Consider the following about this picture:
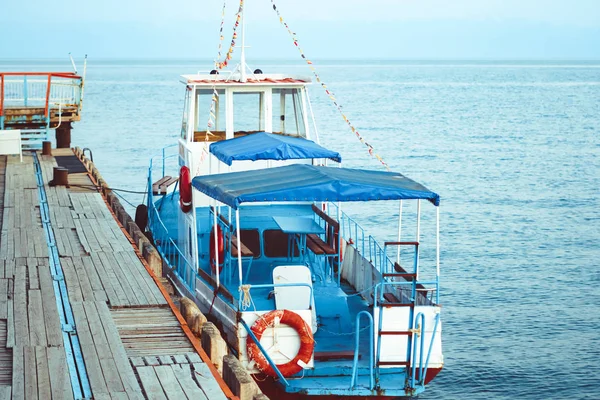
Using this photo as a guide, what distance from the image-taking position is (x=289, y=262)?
14.8 meters

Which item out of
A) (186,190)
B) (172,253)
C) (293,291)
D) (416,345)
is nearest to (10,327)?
(293,291)

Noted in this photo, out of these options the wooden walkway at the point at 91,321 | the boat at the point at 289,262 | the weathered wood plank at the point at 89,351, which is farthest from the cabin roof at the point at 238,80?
the weathered wood plank at the point at 89,351

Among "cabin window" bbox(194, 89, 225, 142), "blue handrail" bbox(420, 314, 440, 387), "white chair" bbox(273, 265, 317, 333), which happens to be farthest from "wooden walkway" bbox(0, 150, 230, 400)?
"blue handrail" bbox(420, 314, 440, 387)

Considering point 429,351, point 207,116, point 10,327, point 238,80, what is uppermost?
point 238,80

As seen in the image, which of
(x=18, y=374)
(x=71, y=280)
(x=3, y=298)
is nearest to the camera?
(x=18, y=374)

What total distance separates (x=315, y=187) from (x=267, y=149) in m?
2.83

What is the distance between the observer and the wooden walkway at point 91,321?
912cm

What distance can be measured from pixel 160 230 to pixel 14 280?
662cm

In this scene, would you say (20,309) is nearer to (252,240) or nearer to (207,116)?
(252,240)

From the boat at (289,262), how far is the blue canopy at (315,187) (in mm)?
18

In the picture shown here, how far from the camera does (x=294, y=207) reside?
53.5ft

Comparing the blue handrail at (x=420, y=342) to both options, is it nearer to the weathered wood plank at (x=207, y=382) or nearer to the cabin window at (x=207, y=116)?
the weathered wood plank at (x=207, y=382)

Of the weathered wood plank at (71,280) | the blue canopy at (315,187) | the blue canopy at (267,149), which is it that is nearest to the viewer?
the blue canopy at (315,187)

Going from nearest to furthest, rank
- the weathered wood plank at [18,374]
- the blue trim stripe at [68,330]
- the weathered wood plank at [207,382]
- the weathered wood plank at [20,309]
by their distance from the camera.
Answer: the weathered wood plank at [18,374] < the weathered wood plank at [207,382] < the blue trim stripe at [68,330] < the weathered wood plank at [20,309]
